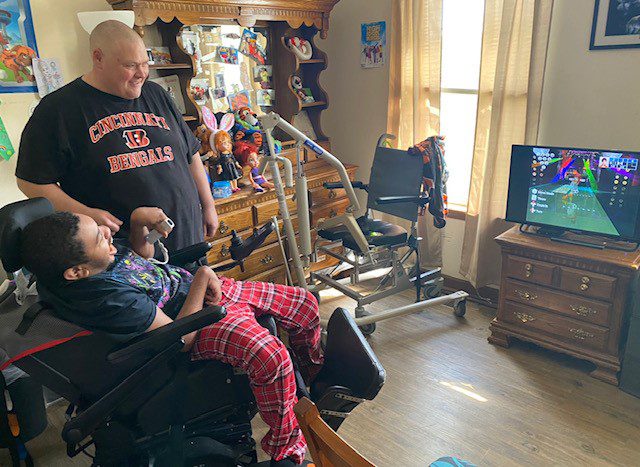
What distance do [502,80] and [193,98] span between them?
1703 mm

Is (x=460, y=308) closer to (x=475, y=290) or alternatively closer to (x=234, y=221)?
(x=475, y=290)

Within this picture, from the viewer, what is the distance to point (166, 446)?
4.64 ft

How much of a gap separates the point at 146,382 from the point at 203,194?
1028 mm

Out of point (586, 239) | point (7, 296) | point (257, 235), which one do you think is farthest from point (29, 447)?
point (586, 239)

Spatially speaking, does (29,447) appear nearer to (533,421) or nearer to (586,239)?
(533,421)

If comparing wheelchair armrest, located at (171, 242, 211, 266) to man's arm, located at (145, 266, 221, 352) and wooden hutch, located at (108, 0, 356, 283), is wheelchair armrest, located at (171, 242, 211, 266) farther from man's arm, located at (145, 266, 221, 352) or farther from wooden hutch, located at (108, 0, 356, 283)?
wooden hutch, located at (108, 0, 356, 283)

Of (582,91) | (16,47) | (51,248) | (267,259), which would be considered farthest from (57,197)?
(582,91)

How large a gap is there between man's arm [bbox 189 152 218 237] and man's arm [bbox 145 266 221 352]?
739 millimetres

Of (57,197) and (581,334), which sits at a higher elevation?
(57,197)

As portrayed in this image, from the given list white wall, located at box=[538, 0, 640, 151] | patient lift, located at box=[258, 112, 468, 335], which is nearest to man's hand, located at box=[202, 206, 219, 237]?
patient lift, located at box=[258, 112, 468, 335]

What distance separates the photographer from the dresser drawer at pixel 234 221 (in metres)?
A: 2.65

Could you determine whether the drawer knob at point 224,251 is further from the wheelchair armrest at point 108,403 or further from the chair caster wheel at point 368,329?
the wheelchair armrest at point 108,403

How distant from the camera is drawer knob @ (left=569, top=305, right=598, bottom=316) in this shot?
224 centimetres

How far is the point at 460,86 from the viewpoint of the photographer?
3.04 m
